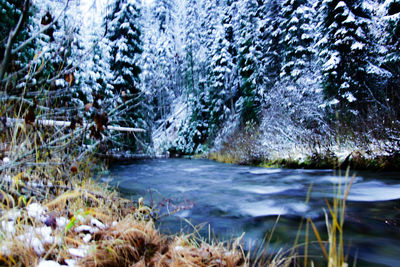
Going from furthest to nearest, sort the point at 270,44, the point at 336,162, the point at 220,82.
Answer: the point at 220,82
the point at 270,44
the point at 336,162

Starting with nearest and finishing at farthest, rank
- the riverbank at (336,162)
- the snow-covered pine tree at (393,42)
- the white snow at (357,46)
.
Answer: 1. the riverbank at (336,162)
2. the snow-covered pine tree at (393,42)
3. the white snow at (357,46)

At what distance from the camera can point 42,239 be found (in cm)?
195

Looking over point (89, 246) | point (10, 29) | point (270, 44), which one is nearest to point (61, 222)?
point (89, 246)

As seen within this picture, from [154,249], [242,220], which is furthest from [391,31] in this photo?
[154,249]

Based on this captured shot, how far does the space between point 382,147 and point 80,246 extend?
828cm

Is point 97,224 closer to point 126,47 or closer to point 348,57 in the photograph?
point 348,57

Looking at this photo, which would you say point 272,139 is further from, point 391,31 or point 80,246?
point 80,246

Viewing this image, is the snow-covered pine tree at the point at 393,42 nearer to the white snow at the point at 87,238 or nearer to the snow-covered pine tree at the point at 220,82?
the snow-covered pine tree at the point at 220,82

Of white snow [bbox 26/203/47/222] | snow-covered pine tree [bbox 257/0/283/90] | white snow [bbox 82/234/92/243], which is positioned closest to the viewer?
white snow [bbox 82/234/92/243]

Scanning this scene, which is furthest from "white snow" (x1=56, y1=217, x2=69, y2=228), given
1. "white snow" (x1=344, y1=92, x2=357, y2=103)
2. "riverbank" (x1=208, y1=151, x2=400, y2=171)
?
"white snow" (x1=344, y1=92, x2=357, y2=103)

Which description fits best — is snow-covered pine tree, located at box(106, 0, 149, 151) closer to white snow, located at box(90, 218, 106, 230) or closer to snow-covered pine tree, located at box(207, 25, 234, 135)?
snow-covered pine tree, located at box(207, 25, 234, 135)

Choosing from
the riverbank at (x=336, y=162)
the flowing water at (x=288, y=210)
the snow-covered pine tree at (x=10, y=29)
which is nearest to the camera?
the snow-covered pine tree at (x=10, y=29)

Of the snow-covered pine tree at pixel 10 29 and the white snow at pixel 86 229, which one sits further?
the white snow at pixel 86 229

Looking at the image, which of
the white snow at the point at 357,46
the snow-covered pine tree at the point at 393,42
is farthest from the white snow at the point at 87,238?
the white snow at the point at 357,46
